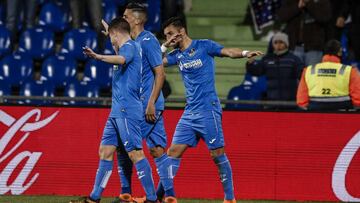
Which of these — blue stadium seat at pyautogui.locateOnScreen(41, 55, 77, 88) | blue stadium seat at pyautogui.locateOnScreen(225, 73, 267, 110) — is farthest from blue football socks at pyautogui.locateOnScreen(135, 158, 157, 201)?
blue stadium seat at pyautogui.locateOnScreen(41, 55, 77, 88)

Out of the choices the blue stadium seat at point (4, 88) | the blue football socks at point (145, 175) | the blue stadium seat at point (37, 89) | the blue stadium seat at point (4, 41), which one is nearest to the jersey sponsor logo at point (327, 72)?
the blue football socks at point (145, 175)

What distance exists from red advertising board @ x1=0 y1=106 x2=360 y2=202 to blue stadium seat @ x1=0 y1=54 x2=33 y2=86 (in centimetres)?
314

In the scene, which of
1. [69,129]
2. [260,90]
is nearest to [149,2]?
[260,90]

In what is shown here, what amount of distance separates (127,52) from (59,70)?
543cm

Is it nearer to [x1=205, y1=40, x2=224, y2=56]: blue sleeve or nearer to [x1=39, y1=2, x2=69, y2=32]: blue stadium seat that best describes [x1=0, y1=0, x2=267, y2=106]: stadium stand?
[x1=39, y1=2, x2=69, y2=32]: blue stadium seat

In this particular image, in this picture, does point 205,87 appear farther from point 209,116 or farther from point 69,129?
point 69,129

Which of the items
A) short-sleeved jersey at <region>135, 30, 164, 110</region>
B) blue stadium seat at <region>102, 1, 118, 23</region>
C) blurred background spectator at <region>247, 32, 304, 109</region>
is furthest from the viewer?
blue stadium seat at <region>102, 1, 118, 23</region>

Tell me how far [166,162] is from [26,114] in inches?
88.9

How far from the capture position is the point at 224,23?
17531 millimetres

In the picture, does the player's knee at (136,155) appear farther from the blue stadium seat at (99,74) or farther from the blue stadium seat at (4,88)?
the blue stadium seat at (4,88)

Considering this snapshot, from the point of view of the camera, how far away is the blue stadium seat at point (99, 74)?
1532 cm

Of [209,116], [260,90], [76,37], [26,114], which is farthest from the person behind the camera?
[76,37]

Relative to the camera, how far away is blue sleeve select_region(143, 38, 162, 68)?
1073 centimetres

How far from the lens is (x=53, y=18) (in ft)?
54.3
